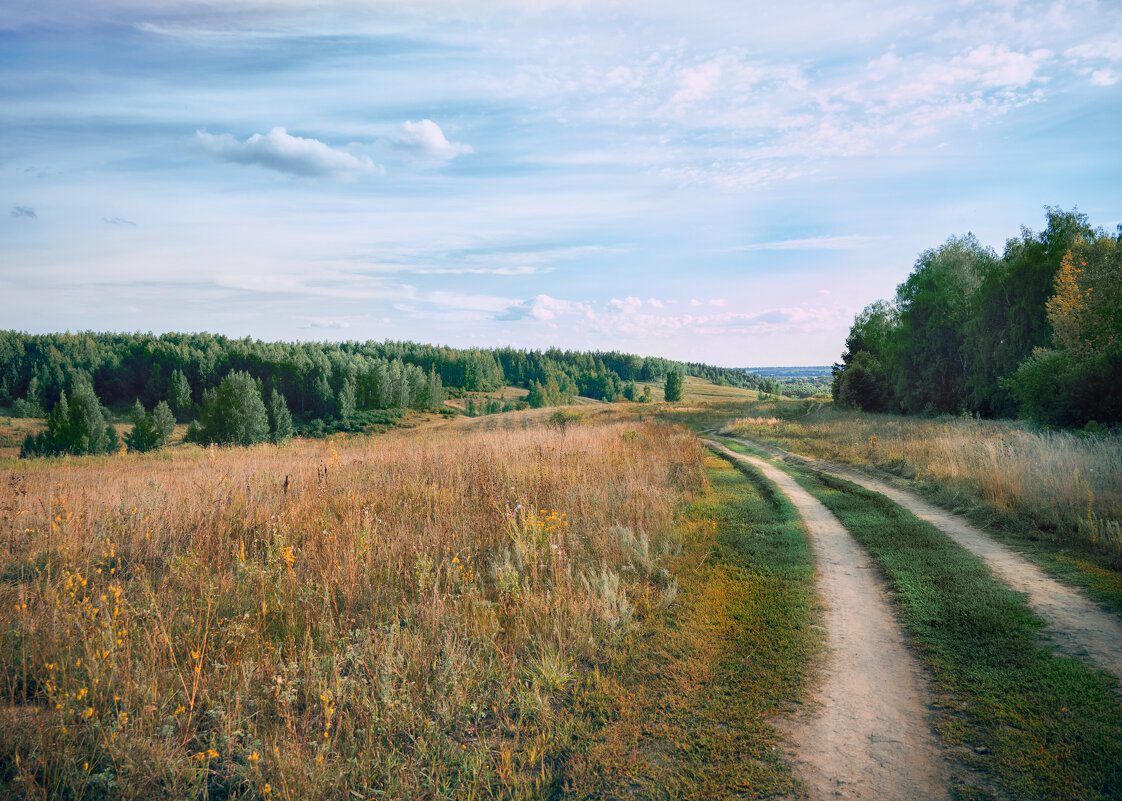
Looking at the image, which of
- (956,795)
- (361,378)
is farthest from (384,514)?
(361,378)

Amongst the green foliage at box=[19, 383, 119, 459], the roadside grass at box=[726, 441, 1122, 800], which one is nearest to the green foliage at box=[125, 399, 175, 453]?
the green foliage at box=[19, 383, 119, 459]

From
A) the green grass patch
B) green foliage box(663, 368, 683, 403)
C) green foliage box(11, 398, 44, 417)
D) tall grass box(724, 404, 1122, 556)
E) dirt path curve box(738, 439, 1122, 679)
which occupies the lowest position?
green foliage box(11, 398, 44, 417)

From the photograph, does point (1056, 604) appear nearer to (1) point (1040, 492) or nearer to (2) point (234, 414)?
(1) point (1040, 492)

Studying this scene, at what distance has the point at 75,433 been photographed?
64062 mm

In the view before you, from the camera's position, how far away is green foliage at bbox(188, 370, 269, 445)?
2758 inches

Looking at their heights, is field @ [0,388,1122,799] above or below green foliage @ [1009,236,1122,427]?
below

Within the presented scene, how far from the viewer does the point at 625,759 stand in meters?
3.49

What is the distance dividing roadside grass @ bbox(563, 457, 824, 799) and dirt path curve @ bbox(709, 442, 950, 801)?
0.20 m

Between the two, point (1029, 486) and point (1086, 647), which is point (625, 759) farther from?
point (1029, 486)

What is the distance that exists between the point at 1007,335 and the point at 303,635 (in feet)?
139

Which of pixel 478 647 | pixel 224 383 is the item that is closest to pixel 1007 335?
pixel 478 647

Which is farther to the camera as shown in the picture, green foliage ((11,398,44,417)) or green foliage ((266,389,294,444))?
green foliage ((11,398,44,417))

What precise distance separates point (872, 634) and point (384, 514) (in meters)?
6.74

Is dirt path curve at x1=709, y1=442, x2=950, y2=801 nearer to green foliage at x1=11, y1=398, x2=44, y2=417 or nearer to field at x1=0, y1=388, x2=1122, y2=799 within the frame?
field at x1=0, y1=388, x2=1122, y2=799
